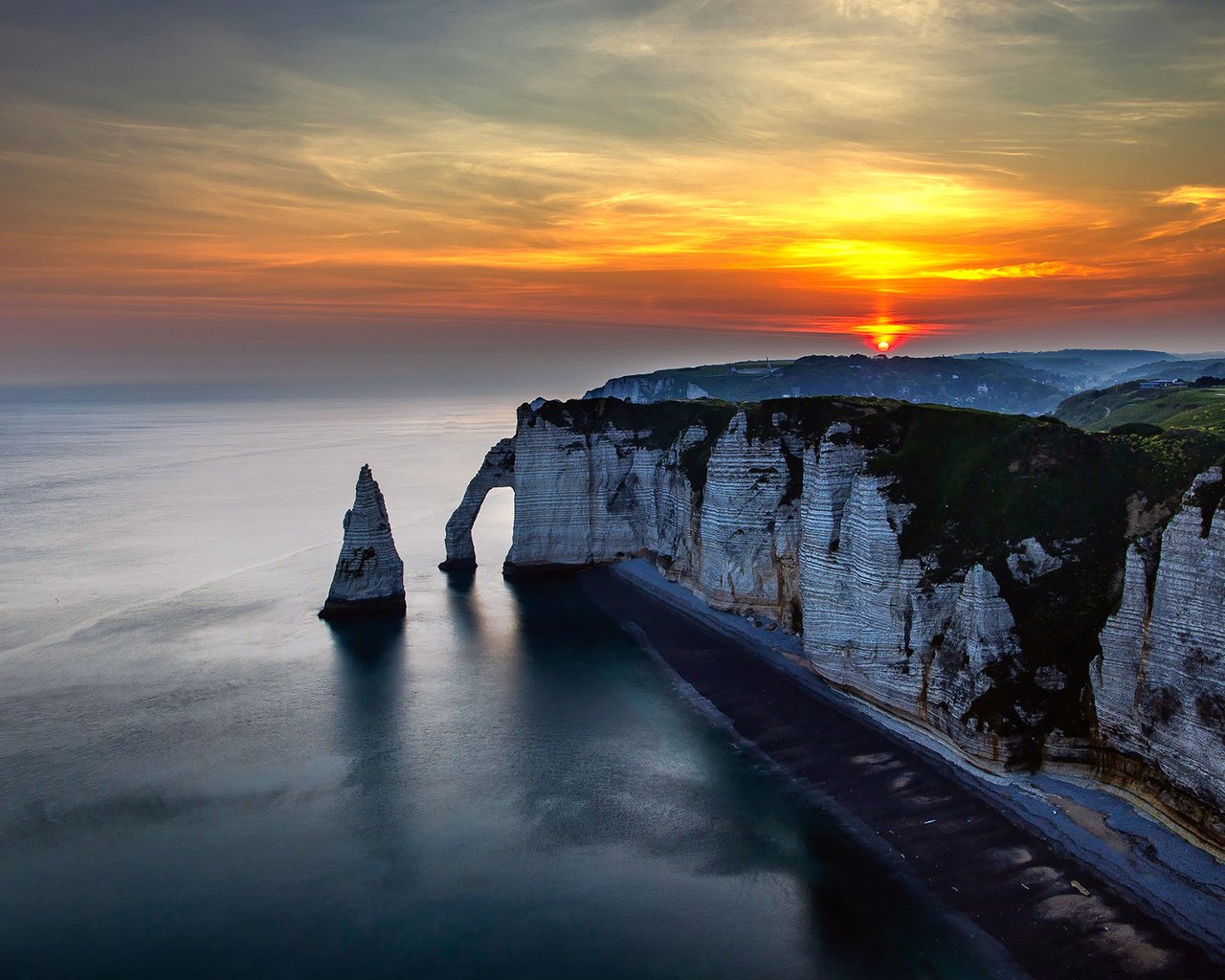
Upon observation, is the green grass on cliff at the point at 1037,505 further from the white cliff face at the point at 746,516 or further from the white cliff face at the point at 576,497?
the white cliff face at the point at 576,497

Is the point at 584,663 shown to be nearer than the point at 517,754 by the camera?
No

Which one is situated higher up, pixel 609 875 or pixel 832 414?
pixel 832 414

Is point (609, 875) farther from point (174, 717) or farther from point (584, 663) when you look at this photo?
point (174, 717)

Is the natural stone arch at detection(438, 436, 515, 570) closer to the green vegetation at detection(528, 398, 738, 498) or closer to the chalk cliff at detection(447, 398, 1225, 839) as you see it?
the green vegetation at detection(528, 398, 738, 498)

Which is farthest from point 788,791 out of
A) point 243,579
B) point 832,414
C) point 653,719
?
point 243,579

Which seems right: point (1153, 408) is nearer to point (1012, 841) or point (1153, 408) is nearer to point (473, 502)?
point (1012, 841)

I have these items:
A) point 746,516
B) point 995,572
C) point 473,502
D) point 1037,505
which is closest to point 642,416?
point 473,502
